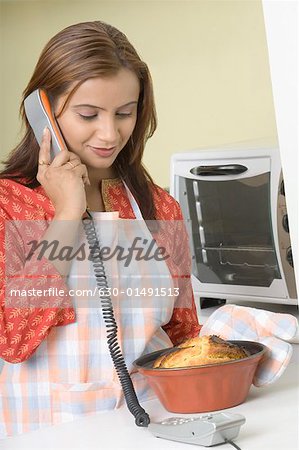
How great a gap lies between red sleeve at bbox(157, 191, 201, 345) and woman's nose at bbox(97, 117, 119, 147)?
29 cm

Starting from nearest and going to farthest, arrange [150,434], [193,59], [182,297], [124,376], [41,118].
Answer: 1. [150,434]
2. [124,376]
3. [41,118]
4. [182,297]
5. [193,59]

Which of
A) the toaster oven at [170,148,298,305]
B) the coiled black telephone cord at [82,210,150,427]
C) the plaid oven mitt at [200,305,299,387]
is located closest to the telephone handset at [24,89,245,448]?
the coiled black telephone cord at [82,210,150,427]

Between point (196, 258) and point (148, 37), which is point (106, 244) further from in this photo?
point (148, 37)

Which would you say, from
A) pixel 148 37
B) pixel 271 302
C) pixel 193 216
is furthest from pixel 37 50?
pixel 271 302

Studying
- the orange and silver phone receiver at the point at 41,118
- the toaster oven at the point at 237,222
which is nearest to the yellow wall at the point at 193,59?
the toaster oven at the point at 237,222

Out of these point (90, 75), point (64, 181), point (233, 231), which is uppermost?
point (90, 75)

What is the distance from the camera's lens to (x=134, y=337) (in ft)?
4.08

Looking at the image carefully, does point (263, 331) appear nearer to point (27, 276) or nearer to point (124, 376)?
point (124, 376)

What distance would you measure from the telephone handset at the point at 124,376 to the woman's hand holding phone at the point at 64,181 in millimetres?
19

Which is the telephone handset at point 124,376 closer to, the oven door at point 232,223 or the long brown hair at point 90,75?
the long brown hair at point 90,75

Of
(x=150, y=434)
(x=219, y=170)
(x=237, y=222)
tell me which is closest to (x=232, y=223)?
(x=237, y=222)

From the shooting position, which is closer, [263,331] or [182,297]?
[263,331]

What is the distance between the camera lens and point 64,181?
4.02ft

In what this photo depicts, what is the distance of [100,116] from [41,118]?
0.40 feet
